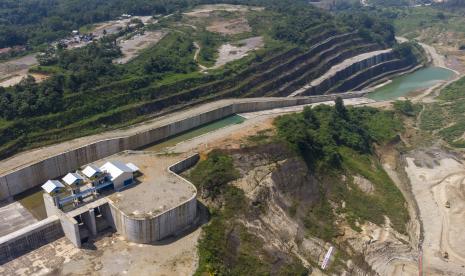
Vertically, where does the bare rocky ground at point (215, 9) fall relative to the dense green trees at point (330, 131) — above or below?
above

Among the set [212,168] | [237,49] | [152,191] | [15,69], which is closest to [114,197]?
[152,191]

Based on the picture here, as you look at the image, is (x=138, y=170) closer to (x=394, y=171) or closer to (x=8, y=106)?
(x=8, y=106)

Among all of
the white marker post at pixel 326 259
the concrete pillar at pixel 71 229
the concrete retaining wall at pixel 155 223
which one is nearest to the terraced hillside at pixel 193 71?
the concrete pillar at pixel 71 229

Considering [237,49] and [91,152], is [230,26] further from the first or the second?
[91,152]

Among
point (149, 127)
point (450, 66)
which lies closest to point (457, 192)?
point (149, 127)

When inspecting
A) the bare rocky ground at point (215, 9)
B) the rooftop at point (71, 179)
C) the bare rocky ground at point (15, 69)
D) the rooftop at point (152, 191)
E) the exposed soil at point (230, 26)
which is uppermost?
the bare rocky ground at point (215, 9)

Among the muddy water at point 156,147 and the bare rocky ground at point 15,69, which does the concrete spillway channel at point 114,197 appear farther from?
the bare rocky ground at point 15,69
